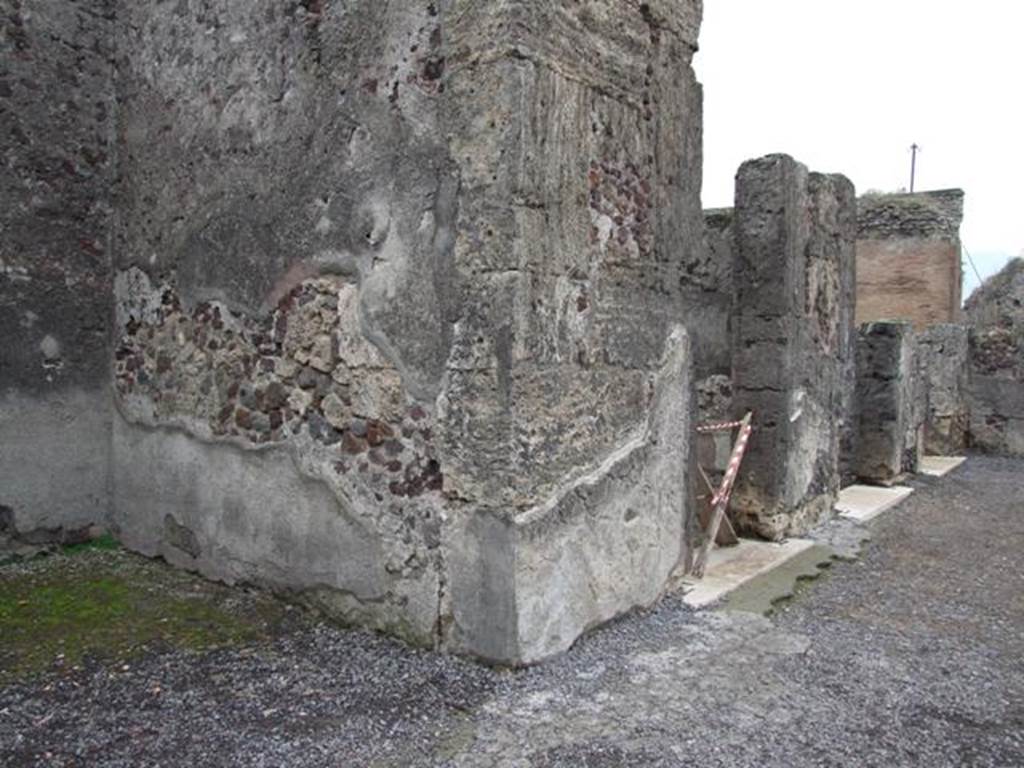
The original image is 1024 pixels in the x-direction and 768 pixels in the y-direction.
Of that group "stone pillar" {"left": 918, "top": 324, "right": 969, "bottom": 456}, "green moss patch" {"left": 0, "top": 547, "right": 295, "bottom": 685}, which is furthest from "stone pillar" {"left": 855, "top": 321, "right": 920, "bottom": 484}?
"green moss patch" {"left": 0, "top": 547, "right": 295, "bottom": 685}

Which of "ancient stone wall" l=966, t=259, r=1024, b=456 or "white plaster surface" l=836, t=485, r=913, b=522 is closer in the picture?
"white plaster surface" l=836, t=485, r=913, b=522

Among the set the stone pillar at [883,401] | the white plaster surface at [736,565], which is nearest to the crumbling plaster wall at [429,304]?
the white plaster surface at [736,565]

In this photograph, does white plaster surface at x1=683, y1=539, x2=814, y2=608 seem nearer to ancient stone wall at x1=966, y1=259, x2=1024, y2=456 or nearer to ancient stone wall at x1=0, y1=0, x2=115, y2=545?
ancient stone wall at x1=0, y1=0, x2=115, y2=545

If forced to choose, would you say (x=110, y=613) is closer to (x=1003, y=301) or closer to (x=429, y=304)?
(x=429, y=304)

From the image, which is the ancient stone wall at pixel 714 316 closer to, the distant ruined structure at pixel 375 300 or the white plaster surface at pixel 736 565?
the distant ruined structure at pixel 375 300

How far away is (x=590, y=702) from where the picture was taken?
3137mm

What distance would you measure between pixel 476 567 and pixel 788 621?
1701 mm

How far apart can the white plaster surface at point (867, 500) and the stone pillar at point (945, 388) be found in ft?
10.5

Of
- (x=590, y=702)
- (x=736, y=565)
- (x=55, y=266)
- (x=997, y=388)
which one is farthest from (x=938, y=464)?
(x=55, y=266)

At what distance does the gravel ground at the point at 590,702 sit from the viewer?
277 cm

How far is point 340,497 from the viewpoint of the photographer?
3.87m

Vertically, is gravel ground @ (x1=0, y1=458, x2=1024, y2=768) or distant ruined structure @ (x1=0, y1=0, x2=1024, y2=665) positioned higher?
distant ruined structure @ (x1=0, y1=0, x2=1024, y2=665)

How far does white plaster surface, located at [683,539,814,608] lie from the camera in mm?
4504

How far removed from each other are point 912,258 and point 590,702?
16445 mm
